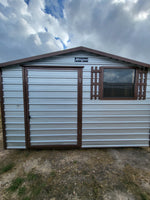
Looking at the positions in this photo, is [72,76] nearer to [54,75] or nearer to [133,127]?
[54,75]

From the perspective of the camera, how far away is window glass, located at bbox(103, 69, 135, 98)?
2.49 metres

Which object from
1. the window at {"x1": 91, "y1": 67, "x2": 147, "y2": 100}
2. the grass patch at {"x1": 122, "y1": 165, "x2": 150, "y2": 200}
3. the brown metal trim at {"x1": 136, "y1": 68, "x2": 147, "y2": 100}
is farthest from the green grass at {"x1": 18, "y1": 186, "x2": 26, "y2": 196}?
the brown metal trim at {"x1": 136, "y1": 68, "x2": 147, "y2": 100}

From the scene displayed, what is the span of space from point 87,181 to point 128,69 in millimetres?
3063

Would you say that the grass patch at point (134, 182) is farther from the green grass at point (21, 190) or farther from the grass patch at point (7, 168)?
the grass patch at point (7, 168)

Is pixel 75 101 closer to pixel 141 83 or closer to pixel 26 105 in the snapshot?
pixel 26 105

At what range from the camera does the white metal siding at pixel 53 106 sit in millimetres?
2457

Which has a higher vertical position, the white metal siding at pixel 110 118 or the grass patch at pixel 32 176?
the white metal siding at pixel 110 118

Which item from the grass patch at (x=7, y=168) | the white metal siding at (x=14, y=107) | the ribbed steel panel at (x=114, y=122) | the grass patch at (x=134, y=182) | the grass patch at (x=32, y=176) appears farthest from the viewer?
the ribbed steel panel at (x=114, y=122)

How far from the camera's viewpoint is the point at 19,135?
2.56m

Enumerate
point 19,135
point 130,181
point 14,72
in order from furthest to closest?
point 19,135 < point 14,72 < point 130,181

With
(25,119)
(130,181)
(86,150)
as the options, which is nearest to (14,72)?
(25,119)

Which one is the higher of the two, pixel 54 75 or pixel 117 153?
pixel 54 75

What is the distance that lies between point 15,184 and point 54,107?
180 centimetres

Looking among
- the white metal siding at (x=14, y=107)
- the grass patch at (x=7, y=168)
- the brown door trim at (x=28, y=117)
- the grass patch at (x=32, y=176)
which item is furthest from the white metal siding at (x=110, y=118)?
the grass patch at (x=7, y=168)
